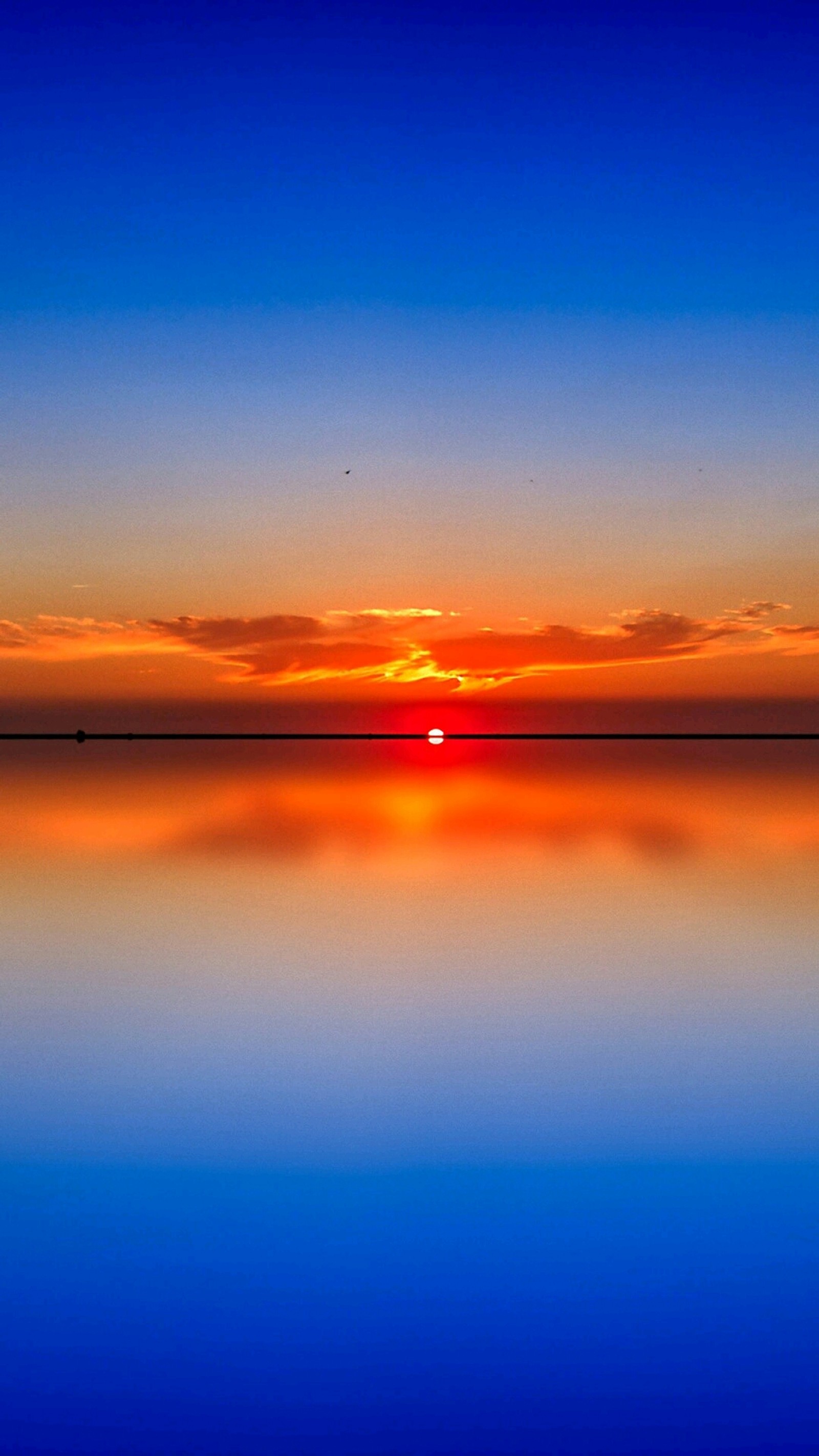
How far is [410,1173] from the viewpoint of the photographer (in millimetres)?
4316

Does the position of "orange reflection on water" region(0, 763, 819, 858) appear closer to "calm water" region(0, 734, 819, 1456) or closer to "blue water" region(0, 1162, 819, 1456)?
"calm water" region(0, 734, 819, 1456)

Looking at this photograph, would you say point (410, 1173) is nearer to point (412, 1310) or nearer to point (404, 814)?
point (412, 1310)

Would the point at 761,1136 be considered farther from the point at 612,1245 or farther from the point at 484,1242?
the point at 484,1242

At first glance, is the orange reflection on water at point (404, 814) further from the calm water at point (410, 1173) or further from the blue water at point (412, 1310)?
the blue water at point (412, 1310)

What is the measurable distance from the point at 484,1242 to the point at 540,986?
10.4 ft

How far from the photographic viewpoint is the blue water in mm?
2971

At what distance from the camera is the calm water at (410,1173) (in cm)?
308

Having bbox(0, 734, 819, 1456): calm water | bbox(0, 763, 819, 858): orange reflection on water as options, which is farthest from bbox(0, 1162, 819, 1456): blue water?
bbox(0, 763, 819, 858): orange reflection on water

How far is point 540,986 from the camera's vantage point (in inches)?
273

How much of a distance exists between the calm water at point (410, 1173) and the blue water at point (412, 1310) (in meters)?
0.01

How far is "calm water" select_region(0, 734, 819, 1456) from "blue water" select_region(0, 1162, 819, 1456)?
11 millimetres

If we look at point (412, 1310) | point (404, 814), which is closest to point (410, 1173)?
point (412, 1310)

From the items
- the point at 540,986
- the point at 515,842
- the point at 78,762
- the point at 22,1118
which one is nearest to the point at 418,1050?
the point at 540,986

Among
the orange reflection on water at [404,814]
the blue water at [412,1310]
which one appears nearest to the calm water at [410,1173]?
the blue water at [412,1310]
